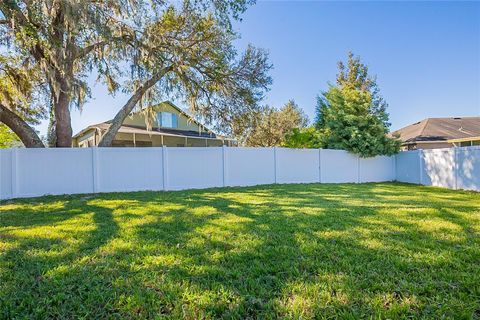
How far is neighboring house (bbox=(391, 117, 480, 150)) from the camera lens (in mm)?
15500

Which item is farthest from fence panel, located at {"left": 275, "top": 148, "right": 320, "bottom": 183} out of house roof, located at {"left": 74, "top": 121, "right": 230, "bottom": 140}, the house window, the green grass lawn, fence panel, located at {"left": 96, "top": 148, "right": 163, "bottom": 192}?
the house window

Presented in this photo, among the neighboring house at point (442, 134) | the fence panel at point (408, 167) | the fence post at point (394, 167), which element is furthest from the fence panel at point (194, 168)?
the neighboring house at point (442, 134)

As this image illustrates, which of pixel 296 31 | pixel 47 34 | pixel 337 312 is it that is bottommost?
pixel 337 312

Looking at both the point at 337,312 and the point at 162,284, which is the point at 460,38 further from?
the point at 162,284

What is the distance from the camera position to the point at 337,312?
174cm

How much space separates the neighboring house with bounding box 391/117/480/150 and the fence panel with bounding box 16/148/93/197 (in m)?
15.6

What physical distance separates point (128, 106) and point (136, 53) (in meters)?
2.10

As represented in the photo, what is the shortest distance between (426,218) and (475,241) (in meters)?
1.19

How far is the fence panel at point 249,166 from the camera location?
31.5ft

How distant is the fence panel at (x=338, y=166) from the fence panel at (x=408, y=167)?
6.85ft

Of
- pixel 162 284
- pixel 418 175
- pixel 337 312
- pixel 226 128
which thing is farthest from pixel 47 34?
pixel 418 175

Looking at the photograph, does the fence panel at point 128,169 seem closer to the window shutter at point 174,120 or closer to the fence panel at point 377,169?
the fence panel at point 377,169

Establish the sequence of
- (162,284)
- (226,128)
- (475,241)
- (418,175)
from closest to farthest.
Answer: (162,284) → (475,241) → (418,175) → (226,128)

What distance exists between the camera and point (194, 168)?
30.0 ft
